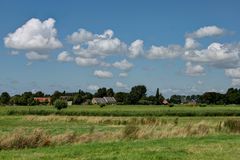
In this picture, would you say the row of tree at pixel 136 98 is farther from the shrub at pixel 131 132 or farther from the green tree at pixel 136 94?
the shrub at pixel 131 132

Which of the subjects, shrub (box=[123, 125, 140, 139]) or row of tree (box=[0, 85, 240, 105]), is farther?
row of tree (box=[0, 85, 240, 105])

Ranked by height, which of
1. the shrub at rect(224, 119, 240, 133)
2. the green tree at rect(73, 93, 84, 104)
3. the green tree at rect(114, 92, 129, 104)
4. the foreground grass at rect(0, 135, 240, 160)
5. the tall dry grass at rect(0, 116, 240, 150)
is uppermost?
the green tree at rect(114, 92, 129, 104)

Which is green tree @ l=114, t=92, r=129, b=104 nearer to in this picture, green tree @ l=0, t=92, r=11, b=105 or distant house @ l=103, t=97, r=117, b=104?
distant house @ l=103, t=97, r=117, b=104

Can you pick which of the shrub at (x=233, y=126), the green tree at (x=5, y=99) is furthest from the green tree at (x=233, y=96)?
the shrub at (x=233, y=126)

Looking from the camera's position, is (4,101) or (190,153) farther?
(4,101)

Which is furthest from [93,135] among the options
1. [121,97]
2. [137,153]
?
[121,97]

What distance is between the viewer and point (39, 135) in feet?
63.5

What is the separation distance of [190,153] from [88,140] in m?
6.83

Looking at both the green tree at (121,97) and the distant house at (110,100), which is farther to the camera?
the distant house at (110,100)

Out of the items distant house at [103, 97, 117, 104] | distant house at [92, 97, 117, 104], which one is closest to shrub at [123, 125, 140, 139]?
distant house at [92, 97, 117, 104]

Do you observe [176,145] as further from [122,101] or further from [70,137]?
[122,101]

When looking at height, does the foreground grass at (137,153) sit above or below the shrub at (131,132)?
below

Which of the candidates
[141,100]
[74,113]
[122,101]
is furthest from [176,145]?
[122,101]

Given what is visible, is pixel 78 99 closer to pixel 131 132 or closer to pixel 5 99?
pixel 5 99
